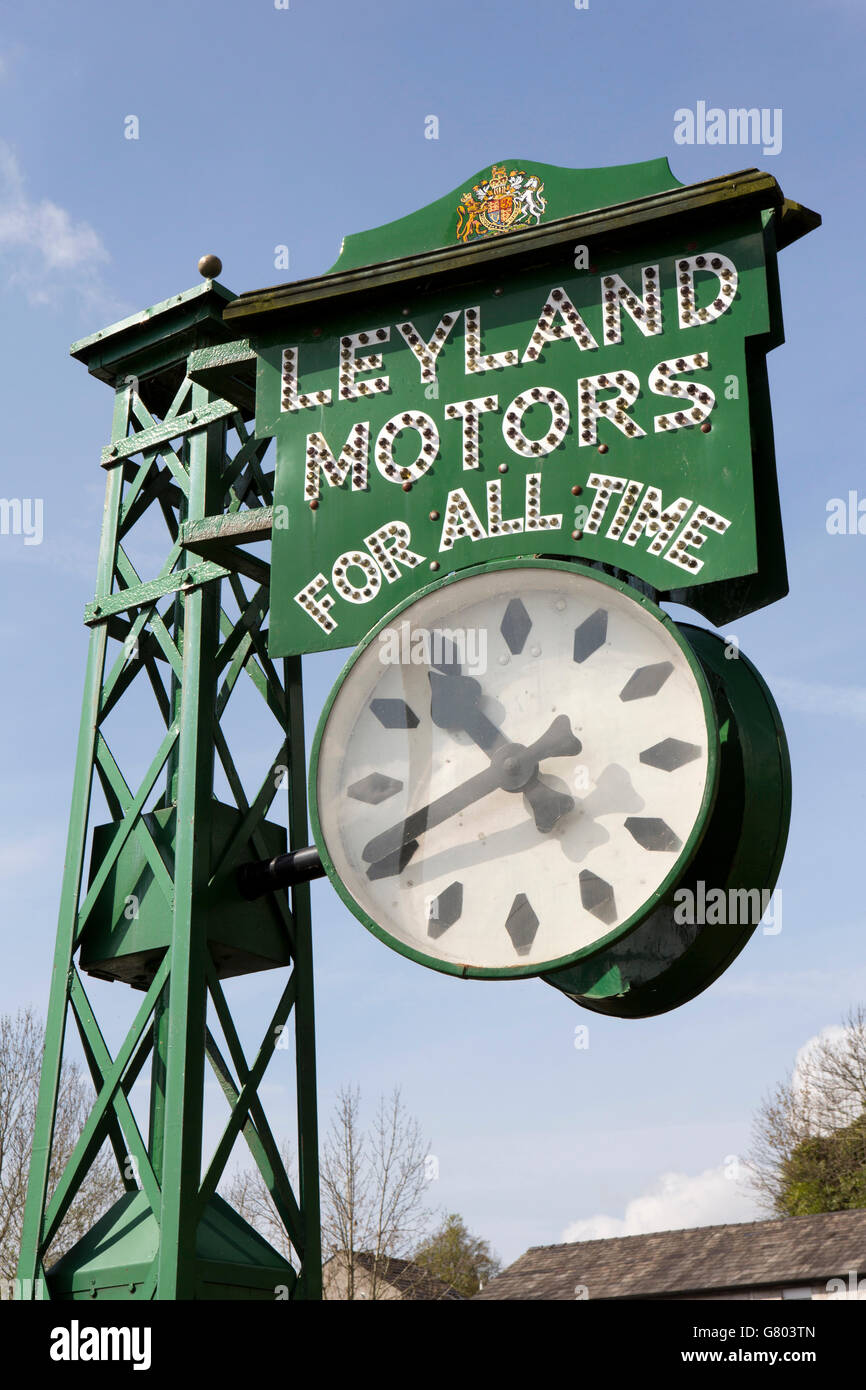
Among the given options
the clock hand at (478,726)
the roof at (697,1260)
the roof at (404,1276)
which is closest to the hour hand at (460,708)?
the clock hand at (478,726)

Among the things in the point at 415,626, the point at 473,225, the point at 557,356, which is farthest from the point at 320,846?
the point at 473,225

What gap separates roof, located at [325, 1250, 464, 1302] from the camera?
27734 millimetres

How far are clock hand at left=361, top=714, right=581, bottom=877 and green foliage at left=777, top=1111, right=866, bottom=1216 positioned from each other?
32726 millimetres

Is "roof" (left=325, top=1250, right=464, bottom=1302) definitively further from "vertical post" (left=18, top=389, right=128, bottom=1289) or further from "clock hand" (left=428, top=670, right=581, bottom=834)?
"clock hand" (left=428, top=670, right=581, bottom=834)

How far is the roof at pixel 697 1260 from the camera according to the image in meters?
25.3

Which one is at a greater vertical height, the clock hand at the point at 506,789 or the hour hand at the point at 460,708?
the hour hand at the point at 460,708

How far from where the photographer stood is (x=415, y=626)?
21.4 feet

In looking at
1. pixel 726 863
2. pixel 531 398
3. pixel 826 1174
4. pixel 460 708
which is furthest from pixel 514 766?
pixel 826 1174

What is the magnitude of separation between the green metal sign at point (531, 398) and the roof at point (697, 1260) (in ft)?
68.6

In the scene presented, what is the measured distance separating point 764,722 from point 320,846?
6.66 feet

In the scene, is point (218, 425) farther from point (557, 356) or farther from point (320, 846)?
point (320, 846)

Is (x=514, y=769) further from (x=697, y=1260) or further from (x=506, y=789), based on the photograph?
(x=697, y=1260)

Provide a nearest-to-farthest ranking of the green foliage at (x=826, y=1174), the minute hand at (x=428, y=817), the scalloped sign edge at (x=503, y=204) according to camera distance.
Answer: the minute hand at (x=428, y=817) < the scalloped sign edge at (x=503, y=204) < the green foliage at (x=826, y=1174)

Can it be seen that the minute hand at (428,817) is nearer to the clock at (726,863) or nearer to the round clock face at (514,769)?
the round clock face at (514,769)
